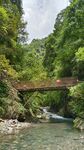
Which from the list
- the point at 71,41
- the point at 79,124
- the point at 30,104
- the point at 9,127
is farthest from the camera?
the point at 71,41

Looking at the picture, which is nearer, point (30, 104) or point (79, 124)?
point (79, 124)

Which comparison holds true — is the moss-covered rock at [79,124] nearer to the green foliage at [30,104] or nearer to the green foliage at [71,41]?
the green foliage at [30,104]

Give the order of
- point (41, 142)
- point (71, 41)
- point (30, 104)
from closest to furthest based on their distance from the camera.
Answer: point (41, 142), point (30, 104), point (71, 41)

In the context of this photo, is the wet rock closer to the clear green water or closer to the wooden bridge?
the clear green water

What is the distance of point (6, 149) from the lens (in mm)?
25766

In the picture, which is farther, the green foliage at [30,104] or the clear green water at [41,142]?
the green foliage at [30,104]

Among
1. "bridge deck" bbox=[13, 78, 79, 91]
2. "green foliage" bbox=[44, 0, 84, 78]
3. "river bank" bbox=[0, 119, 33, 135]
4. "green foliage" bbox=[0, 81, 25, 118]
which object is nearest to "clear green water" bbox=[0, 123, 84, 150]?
"river bank" bbox=[0, 119, 33, 135]

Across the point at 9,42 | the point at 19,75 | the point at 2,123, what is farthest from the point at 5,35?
the point at 2,123

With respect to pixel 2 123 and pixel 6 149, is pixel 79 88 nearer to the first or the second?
pixel 2 123

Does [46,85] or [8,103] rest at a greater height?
[46,85]

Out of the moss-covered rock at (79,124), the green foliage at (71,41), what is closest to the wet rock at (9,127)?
the moss-covered rock at (79,124)

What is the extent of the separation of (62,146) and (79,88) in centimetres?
1909

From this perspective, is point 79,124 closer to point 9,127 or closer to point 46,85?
point 9,127

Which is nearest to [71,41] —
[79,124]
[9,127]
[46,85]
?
[46,85]
